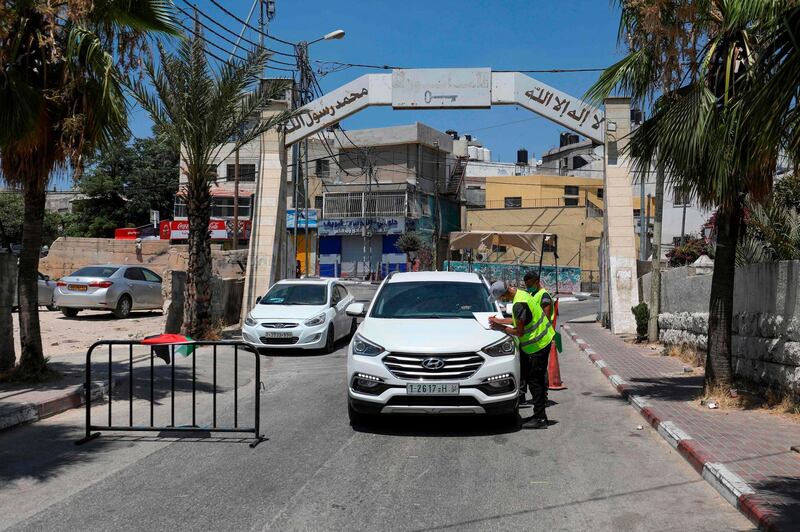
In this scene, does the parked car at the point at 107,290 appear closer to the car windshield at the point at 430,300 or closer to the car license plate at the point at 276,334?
the car license plate at the point at 276,334

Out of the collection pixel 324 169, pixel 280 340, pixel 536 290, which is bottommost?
pixel 280 340

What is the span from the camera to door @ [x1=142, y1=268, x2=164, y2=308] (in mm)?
23422

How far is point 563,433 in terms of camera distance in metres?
8.73

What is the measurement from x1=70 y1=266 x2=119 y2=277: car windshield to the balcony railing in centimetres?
3167

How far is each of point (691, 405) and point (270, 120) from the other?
501 inches

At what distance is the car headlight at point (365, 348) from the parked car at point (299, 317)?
7.59 m

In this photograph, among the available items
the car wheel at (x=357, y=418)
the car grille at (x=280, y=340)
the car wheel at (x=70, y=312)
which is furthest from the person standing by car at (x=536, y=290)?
the car wheel at (x=70, y=312)

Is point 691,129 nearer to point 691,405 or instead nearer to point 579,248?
point 691,405

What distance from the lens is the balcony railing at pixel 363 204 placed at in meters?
53.0

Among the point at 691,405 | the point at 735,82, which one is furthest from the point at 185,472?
the point at 735,82

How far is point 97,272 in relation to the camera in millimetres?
21938

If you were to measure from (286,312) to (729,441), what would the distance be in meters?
10.7

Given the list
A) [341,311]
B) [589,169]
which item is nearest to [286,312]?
[341,311]

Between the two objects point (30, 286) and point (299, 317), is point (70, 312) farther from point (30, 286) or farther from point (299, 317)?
point (30, 286)
